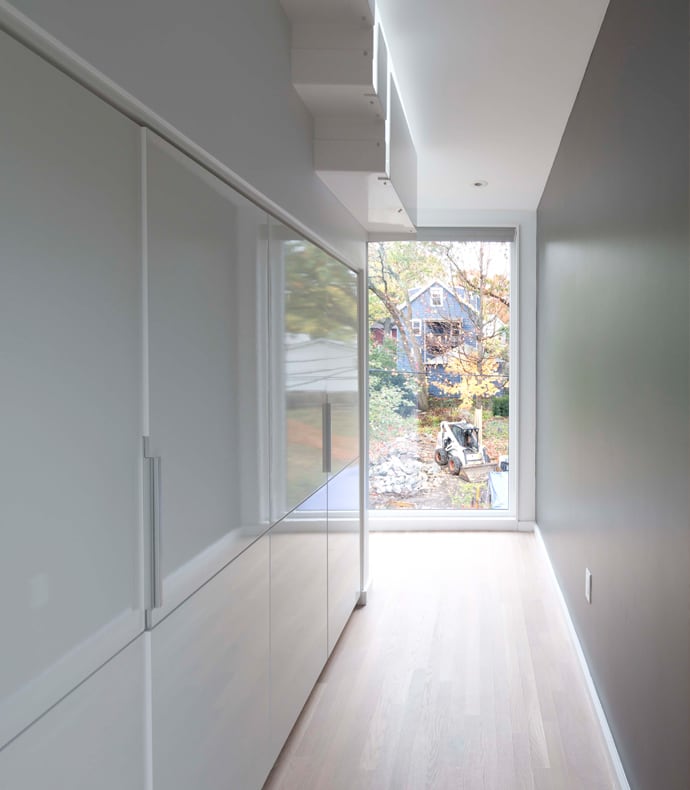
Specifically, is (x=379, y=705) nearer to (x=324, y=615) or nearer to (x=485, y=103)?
(x=324, y=615)

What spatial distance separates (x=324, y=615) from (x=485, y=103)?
8.19 feet

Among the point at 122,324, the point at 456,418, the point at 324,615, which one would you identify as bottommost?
the point at 324,615

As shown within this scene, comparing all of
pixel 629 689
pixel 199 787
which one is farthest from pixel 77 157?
pixel 629 689

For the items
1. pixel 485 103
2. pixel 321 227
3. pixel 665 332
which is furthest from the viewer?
pixel 485 103

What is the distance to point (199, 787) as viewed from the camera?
4.80ft

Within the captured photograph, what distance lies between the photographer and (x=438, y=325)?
17.3 feet

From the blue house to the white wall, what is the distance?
271 cm

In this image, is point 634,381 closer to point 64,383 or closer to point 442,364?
point 64,383

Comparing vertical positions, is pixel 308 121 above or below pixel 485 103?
below

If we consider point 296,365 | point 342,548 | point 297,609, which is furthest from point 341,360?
point 297,609

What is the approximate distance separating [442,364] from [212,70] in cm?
394

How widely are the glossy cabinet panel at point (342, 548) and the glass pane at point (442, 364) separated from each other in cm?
185

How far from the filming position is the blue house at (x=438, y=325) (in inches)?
207

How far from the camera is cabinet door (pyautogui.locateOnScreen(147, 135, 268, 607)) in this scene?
4.21ft
